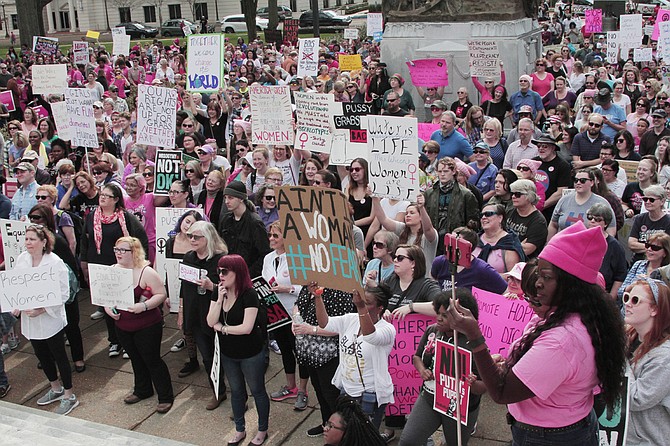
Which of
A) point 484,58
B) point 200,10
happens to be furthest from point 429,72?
point 200,10

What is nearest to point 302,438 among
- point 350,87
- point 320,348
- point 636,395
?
point 320,348

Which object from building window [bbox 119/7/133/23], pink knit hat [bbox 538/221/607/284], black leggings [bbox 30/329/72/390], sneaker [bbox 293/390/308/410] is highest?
building window [bbox 119/7/133/23]

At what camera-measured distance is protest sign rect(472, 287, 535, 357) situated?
5.96 metres

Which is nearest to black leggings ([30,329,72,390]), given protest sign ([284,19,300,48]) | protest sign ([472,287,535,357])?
protest sign ([472,287,535,357])

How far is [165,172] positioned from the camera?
9.36 meters

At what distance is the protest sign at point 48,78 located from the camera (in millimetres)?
16500

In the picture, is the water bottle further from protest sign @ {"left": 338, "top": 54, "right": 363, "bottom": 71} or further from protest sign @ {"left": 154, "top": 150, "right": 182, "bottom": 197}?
protest sign @ {"left": 338, "top": 54, "right": 363, "bottom": 71}

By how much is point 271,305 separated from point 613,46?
1453cm

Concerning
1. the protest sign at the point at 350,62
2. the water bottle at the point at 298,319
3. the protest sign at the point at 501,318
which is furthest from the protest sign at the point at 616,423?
the protest sign at the point at 350,62

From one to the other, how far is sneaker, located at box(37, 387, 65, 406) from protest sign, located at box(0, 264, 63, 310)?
34.6 inches

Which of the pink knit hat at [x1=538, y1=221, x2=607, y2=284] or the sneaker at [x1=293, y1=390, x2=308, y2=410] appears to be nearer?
the pink knit hat at [x1=538, y1=221, x2=607, y2=284]

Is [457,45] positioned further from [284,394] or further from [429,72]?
[284,394]

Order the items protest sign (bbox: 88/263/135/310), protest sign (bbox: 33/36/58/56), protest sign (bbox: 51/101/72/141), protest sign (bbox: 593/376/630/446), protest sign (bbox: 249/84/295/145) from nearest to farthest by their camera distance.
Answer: protest sign (bbox: 593/376/630/446), protest sign (bbox: 88/263/135/310), protest sign (bbox: 249/84/295/145), protest sign (bbox: 51/101/72/141), protest sign (bbox: 33/36/58/56)

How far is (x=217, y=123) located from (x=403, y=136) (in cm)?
639
